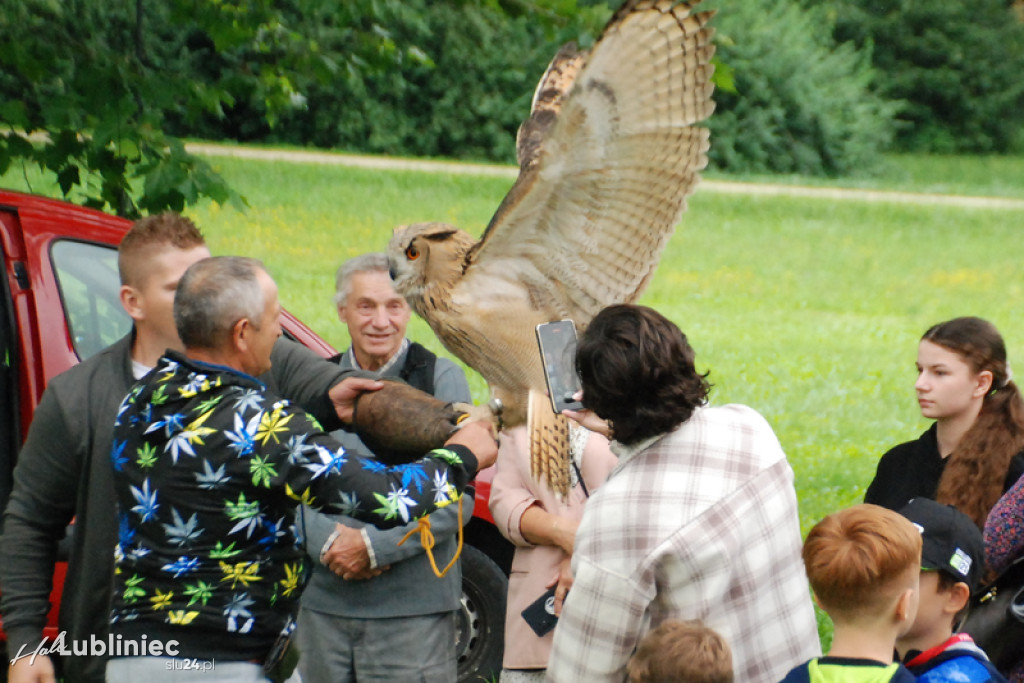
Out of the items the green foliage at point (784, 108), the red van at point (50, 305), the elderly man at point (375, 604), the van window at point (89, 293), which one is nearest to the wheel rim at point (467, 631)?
the red van at point (50, 305)

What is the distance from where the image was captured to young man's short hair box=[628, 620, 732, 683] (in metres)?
2.09

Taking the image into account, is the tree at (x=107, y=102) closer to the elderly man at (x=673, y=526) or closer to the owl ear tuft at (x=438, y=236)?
the owl ear tuft at (x=438, y=236)

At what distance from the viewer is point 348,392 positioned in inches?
116

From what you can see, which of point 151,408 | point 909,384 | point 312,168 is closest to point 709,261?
point 909,384

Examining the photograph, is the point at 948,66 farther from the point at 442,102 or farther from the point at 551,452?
the point at 551,452

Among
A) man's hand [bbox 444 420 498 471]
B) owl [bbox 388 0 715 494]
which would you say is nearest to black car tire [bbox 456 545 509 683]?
owl [bbox 388 0 715 494]

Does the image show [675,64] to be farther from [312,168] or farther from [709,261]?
[312,168]

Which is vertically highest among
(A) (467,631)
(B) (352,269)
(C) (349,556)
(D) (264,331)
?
(D) (264,331)

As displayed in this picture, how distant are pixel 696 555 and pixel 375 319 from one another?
75.6 inches

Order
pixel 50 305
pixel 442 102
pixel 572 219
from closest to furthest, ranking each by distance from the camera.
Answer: pixel 572 219 < pixel 50 305 < pixel 442 102

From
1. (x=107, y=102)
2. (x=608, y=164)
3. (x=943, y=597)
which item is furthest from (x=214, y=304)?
(x=107, y=102)

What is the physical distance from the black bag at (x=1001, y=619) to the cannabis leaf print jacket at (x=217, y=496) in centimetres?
138

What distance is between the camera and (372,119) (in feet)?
92.1

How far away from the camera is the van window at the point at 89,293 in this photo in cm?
390
